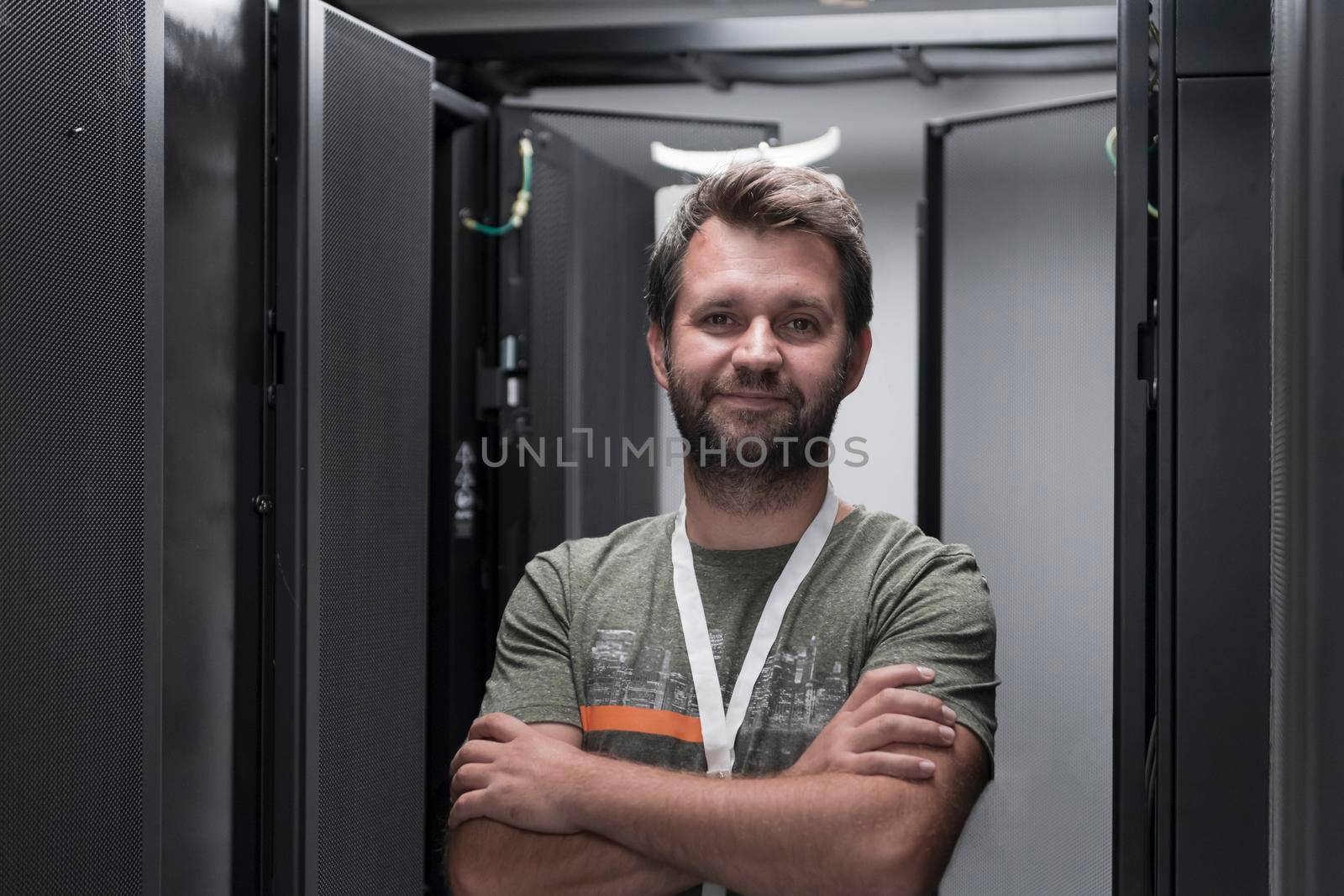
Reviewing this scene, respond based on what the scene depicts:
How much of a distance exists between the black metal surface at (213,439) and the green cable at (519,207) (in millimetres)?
779

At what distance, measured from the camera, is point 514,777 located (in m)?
1.37

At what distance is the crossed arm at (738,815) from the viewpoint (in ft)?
4.14

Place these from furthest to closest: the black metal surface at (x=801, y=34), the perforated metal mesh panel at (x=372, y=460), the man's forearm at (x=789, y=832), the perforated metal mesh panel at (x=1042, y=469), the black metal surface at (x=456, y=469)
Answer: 1. the black metal surface at (x=456, y=469)
2. the black metal surface at (x=801, y=34)
3. the perforated metal mesh panel at (x=1042, y=469)
4. the perforated metal mesh panel at (x=372, y=460)
5. the man's forearm at (x=789, y=832)

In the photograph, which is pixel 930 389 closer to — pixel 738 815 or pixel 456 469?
pixel 456 469

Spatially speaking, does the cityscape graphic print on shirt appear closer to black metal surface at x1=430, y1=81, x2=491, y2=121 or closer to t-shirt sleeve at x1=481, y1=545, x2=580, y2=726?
t-shirt sleeve at x1=481, y1=545, x2=580, y2=726

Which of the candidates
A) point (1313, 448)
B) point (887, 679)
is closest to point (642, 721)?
point (887, 679)

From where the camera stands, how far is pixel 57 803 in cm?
133

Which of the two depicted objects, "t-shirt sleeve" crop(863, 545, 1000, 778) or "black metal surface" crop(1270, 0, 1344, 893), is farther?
"t-shirt sleeve" crop(863, 545, 1000, 778)

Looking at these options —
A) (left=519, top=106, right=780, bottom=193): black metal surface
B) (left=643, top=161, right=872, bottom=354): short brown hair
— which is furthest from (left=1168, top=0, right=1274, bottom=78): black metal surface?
(left=519, top=106, right=780, bottom=193): black metal surface

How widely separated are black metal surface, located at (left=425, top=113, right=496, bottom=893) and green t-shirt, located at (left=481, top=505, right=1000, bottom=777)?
90cm

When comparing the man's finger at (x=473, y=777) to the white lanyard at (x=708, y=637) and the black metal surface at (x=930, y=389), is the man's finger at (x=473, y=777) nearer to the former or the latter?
the white lanyard at (x=708, y=637)

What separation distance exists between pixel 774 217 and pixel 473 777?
0.74 metres

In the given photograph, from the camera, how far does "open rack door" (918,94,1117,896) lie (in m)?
2.21

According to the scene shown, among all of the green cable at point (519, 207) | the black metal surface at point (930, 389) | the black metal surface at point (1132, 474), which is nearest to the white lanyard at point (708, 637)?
the black metal surface at point (1132, 474)
